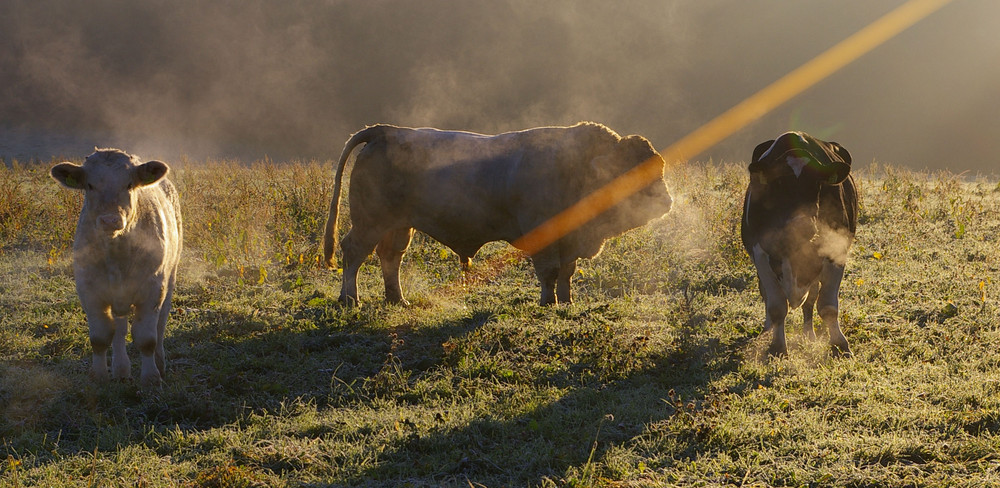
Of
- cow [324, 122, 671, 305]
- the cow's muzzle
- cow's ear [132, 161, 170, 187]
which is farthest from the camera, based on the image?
cow [324, 122, 671, 305]

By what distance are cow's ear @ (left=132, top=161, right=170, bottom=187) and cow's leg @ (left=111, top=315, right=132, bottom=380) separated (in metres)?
1.09

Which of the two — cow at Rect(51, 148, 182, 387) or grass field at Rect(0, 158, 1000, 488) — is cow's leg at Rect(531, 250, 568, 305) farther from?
cow at Rect(51, 148, 182, 387)

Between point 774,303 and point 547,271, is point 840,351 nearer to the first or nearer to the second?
point 774,303

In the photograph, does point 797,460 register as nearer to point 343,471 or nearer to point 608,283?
point 343,471

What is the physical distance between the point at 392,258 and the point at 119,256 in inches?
147

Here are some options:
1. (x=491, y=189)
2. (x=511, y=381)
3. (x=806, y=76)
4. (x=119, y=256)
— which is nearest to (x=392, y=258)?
(x=491, y=189)

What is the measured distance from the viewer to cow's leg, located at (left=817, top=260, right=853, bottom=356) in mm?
6949

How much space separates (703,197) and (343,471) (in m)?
12.0

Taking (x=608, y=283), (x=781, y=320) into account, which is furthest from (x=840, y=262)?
(x=608, y=283)

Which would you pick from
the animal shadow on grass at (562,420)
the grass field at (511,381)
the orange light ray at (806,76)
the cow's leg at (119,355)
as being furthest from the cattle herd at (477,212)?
the orange light ray at (806,76)

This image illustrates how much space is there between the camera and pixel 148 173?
5.80 m

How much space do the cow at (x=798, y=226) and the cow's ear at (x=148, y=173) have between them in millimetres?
4784

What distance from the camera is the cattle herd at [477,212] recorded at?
5.84m

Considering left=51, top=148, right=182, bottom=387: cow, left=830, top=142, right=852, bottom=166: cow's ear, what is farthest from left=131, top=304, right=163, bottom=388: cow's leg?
left=830, top=142, right=852, bottom=166: cow's ear
